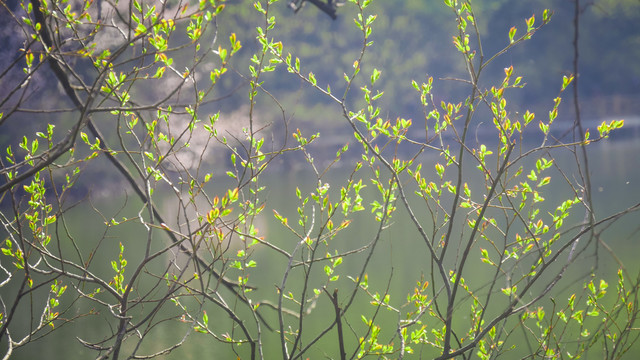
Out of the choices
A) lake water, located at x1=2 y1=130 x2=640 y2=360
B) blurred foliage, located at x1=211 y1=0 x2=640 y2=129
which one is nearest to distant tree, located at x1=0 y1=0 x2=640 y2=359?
lake water, located at x1=2 y1=130 x2=640 y2=360

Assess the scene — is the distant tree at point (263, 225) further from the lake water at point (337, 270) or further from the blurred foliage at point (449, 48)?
the blurred foliage at point (449, 48)

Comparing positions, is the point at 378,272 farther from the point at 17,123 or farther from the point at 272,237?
the point at 17,123

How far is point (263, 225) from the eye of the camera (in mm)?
8984

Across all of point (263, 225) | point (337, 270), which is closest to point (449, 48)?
point (263, 225)

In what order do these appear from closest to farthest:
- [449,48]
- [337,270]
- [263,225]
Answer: [337,270], [263,225], [449,48]

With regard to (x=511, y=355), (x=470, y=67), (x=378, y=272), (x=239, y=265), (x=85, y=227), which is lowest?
(x=239, y=265)

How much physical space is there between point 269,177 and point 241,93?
321cm

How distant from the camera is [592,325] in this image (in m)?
4.80

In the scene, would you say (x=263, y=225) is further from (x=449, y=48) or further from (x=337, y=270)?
(x=449, y=48)

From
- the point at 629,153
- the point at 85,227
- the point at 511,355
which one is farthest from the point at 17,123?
the point at 629,153

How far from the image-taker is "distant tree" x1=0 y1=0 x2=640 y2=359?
4.73 ft

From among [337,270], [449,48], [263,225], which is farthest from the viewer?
[449,48]

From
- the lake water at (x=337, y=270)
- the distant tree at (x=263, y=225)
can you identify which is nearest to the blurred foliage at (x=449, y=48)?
the distant tree at (x=263, y=225)

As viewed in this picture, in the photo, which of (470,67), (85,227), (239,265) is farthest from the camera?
(85,227)
